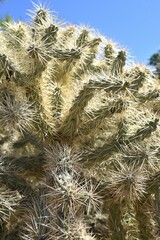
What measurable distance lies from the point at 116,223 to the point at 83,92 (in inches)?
45.3

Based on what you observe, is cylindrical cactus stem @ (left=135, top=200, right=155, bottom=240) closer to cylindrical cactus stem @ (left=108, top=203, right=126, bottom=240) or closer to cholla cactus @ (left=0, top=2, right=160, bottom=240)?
cholla cactus @ (left=0, top=2, right=160, bottom=240)

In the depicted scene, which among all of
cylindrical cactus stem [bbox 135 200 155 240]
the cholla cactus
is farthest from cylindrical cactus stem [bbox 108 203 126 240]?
cylindrical cactus stem [bbox 135 200 155 240]

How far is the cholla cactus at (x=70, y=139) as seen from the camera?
3217mm

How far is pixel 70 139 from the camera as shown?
3.79 m

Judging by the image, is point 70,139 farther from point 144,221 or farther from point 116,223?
point 144,221

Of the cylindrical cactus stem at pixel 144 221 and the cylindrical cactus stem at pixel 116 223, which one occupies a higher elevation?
the cylindrical cactus stem at pixel 144 221

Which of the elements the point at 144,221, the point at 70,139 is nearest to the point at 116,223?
the point at 144,221

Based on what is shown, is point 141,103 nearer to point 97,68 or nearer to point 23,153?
point 97,68

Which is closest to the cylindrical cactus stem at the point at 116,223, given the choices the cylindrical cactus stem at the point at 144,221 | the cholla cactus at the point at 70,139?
the cholla cactus at the point at 70,139

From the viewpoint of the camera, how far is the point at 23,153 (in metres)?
4.18

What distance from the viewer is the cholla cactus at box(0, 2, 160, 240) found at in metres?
3.22

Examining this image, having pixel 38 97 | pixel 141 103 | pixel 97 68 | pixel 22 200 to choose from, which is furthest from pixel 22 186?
pixel 97 68

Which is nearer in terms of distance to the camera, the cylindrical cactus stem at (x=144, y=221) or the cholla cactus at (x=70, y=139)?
the cholla cactus at (x=70, y=139)

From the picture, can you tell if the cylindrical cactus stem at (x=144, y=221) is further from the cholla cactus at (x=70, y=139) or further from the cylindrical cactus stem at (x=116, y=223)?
the cylindrical cactus stem at (x=116, y=223)
